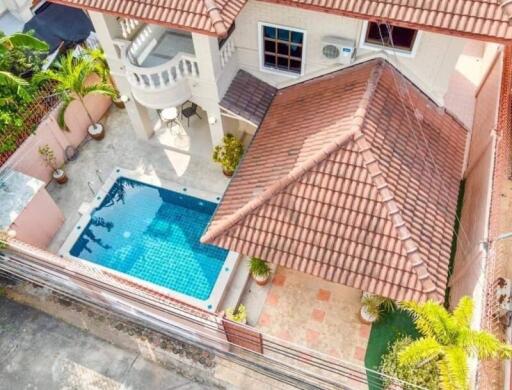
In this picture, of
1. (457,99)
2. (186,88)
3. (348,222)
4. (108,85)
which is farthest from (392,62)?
(108,85)

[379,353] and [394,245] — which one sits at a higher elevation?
[394,245]

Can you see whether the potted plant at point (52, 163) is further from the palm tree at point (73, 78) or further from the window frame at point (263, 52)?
the window frame at point (263, 52)

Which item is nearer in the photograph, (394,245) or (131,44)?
(394,245)

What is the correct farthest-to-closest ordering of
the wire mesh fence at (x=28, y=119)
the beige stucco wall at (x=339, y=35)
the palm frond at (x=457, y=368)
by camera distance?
the wire mesh fence at (x=28, y=119)
the beige stucco wall at (x=339, y=35)
the palm frond at (x=457, y=368)

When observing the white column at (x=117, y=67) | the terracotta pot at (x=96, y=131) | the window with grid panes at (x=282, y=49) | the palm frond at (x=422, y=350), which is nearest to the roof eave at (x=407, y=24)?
the window with grid panes at (x=282, y=49)

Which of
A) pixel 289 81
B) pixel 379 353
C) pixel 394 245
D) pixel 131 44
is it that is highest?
pixel 289 81

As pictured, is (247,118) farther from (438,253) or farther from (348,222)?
(438,253)

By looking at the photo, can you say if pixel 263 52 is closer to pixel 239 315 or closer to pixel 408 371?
pixel 239 315
